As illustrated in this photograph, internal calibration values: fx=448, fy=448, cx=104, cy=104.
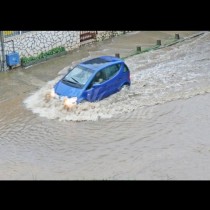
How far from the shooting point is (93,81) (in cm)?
1500

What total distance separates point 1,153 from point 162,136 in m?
4.56

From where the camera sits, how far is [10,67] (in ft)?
65.0

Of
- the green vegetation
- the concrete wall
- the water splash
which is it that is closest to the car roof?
the water splash

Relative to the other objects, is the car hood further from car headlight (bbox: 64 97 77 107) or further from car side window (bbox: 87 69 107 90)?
car side window (bbox: 87 69 107 90)

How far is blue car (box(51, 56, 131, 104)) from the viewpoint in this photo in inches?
580

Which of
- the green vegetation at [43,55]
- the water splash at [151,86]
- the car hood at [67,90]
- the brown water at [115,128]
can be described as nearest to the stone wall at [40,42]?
the green vegetation at [43,55]

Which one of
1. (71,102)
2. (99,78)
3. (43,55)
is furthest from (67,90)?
(43,55)

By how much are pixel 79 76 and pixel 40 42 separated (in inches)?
273

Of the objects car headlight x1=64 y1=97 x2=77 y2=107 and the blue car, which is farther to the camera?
the blue car

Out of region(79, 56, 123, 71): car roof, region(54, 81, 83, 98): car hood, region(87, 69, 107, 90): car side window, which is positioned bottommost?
region(54, 81, 83, 98): car hood
